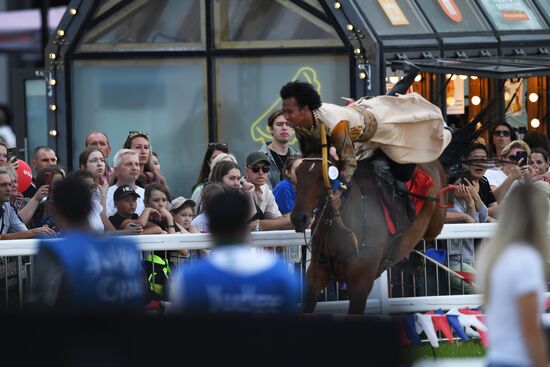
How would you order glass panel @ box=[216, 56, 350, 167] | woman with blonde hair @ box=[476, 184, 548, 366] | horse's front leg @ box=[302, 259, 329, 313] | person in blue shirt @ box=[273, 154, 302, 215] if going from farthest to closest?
1. glass panel @ box=[216, 56, 350, 167]
2. person in blue shirt @ box=[273, 154, 302, 215]
3. horse's front leg @ box=[302, 259, 329, 313]
4. woman with blonde hair @ box=[476, 184, 548, 366]

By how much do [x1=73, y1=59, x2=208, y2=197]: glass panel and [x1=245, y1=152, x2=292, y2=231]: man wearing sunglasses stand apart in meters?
4.72

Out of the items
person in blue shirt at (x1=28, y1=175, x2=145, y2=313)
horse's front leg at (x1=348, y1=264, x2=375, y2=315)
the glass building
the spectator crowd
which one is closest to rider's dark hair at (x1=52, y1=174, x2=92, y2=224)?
person in blue shirt at (x1=28, y1=175, x2=145, y2=313)

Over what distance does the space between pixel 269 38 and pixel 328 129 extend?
7645 mm

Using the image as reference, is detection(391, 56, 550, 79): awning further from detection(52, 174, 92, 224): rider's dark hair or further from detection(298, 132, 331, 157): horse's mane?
detection(52, 174, 92, 224): rider's dark hair

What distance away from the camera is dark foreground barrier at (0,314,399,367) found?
6.21 metres

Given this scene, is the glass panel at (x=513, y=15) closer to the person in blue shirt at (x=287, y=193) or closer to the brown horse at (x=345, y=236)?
the person in blue shirt at (x=287, y=193)

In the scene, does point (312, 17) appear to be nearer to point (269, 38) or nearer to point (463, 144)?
point (269, 38)

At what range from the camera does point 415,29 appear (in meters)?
20.0

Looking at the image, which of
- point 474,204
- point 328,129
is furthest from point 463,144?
point 328,129

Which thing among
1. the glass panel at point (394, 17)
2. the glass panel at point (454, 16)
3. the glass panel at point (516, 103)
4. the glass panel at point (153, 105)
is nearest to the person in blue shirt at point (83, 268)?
the glass panel at point (153, 105)

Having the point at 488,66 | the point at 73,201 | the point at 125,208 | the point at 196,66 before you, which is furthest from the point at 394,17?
the point at 73,201

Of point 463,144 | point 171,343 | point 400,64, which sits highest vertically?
point 400,64

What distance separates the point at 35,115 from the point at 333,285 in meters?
7.70

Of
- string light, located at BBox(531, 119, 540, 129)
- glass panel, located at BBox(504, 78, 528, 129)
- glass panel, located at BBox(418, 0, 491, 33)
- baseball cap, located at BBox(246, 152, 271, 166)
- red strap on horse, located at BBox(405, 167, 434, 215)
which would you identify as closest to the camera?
red strap on horse, located at BBox(405, 167, 434, 215)
